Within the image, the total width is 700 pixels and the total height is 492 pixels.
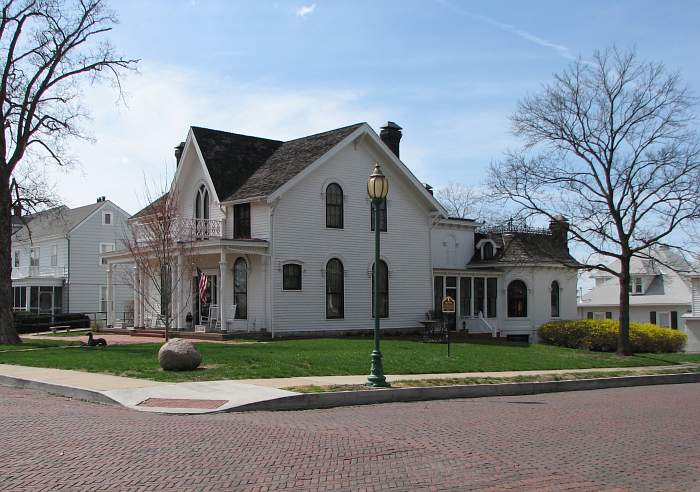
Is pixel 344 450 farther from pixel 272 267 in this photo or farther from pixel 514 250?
pixel 514 250

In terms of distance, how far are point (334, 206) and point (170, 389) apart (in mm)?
18959

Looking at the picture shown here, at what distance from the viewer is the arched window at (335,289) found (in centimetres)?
3272

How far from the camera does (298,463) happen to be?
8.72 m

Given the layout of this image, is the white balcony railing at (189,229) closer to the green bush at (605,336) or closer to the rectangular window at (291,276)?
the rectangular window at (291,276)

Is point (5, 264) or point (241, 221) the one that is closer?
point (5, 264)

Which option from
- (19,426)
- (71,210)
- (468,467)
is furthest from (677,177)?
(71,210)

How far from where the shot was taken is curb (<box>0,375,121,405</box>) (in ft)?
46.4

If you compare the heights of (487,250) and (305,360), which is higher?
(487,250)

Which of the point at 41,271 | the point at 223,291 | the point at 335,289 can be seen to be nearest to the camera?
the point at 223,291

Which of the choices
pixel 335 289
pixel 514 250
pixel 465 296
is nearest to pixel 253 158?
pixel 335 289

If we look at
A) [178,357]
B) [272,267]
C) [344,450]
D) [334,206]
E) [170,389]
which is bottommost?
[344,450]

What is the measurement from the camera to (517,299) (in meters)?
39.4

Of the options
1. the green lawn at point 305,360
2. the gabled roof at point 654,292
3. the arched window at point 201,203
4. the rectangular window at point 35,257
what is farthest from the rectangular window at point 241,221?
the rectangular window at point 35,257

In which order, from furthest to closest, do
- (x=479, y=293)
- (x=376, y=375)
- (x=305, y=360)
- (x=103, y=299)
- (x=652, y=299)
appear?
1. (x=103, y=299)
2. (x=652, y=299)
3. (x=479, y=293)
4. (x=305, y=360)
5. (x=376, y=375)
